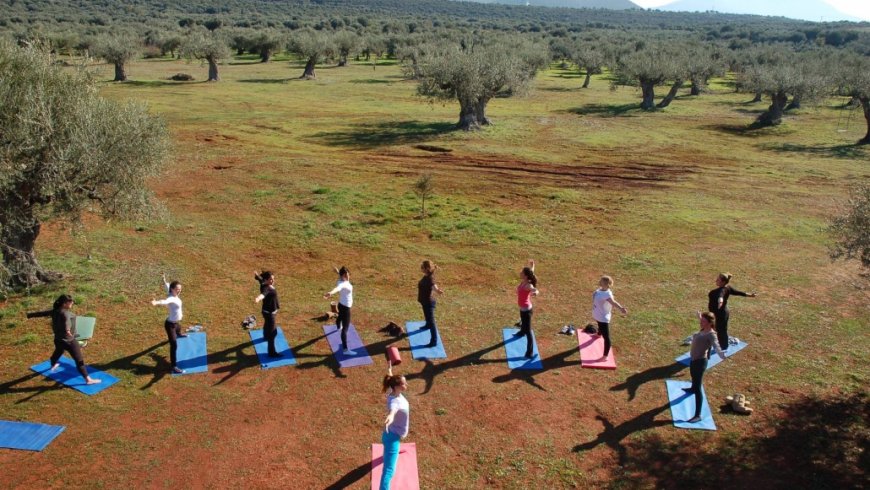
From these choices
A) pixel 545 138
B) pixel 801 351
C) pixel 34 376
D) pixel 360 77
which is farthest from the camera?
pixel 360 77

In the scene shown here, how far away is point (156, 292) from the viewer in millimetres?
15523

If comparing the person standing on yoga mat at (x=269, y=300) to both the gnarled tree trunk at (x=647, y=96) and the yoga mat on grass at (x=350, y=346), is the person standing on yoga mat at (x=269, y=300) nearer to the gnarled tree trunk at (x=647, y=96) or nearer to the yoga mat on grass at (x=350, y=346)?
the yoga mat on grass at (x=350, y=346)

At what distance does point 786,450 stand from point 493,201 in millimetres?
16283

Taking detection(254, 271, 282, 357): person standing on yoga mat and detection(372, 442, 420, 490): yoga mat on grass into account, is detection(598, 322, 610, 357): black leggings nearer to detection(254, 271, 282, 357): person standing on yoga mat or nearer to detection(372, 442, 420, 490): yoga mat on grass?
detection(372, 442, 420, 490): yoga mat on grass

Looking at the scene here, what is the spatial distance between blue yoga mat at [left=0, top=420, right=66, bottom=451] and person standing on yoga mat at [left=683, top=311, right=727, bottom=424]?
10939 millimetres

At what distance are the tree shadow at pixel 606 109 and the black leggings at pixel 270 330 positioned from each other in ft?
133

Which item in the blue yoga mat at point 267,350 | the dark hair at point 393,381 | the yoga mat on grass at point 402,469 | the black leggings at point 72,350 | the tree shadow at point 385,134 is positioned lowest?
the yoga mat on grass at point 402,469

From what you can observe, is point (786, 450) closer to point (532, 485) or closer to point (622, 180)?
point (532, 485)

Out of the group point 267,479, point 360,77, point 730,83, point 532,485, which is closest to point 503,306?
point 532,485

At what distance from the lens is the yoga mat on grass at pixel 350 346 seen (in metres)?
12.5

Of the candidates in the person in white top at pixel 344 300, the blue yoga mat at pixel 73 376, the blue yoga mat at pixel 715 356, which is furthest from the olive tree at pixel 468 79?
the blue yoga mat at pixel 73 376

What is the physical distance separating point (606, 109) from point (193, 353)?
45891 mm

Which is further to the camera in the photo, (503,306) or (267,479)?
(503,306)

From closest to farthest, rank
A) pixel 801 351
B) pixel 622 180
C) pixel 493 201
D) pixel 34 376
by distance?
pixel 34 376 < pixel 801 351 < pixel 493 201 < pixel 622 180
